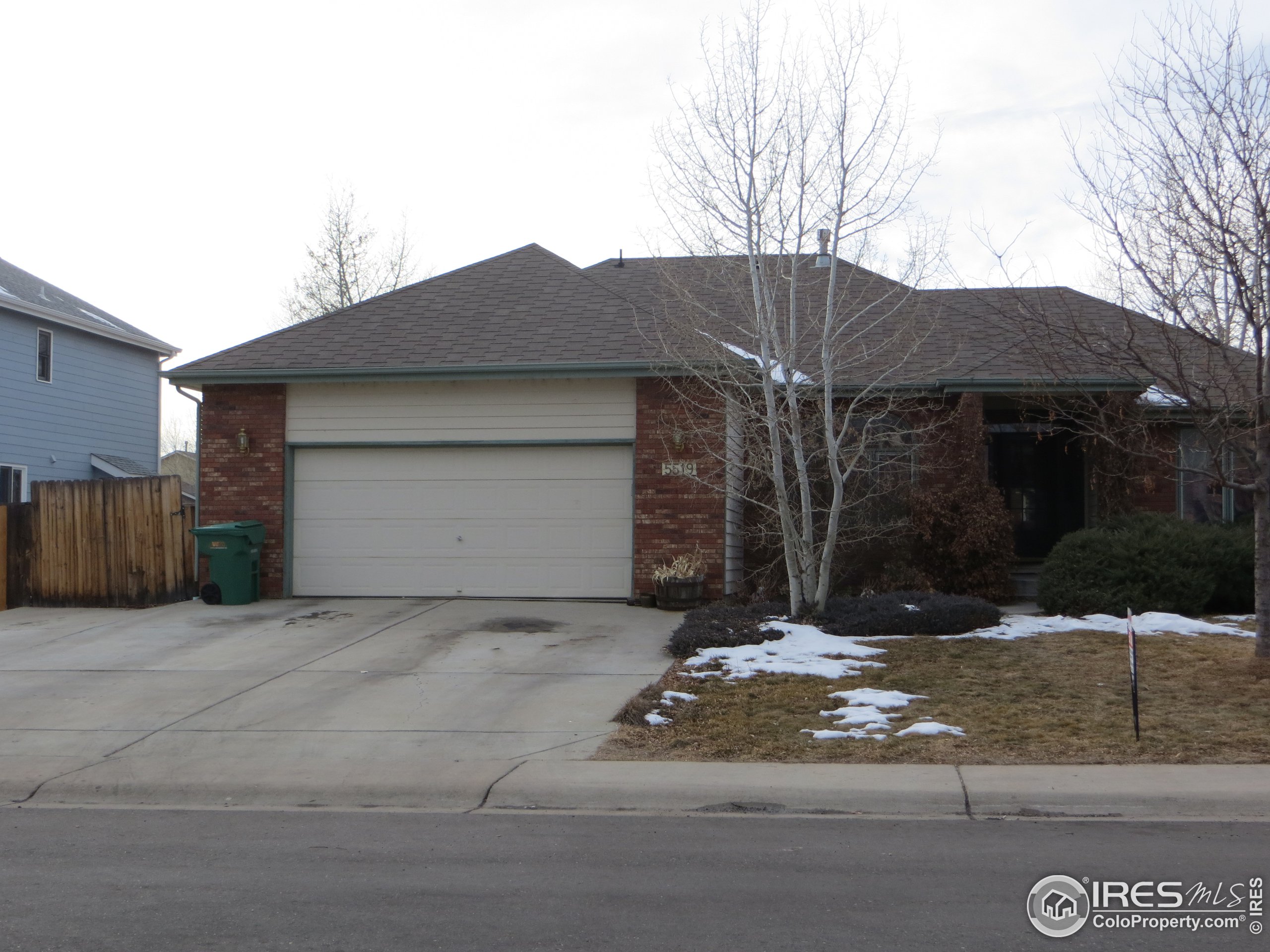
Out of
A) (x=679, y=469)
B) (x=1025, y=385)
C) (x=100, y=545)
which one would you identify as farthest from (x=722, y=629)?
(x=100, y=545)

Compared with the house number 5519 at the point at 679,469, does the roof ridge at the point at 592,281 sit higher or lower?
higher

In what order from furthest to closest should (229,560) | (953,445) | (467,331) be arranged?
(467,331), (953,445), (229,560)

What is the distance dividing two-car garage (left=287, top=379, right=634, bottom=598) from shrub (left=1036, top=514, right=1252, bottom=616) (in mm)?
5383

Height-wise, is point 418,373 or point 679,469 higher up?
point 418,373

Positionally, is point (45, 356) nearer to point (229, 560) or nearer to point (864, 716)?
point (229, 560)

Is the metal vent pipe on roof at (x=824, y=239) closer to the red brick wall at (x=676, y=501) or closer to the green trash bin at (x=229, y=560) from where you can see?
the red brick wall at (x=676, y=501)

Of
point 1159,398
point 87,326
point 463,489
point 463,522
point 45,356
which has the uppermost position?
point 87,326

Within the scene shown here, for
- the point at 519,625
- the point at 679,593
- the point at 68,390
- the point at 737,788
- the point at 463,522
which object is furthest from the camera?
the point at 68,390

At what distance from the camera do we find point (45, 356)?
2358cm

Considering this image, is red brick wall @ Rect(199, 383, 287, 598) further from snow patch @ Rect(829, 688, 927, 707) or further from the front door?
the front door

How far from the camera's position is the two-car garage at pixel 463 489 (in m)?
15.0

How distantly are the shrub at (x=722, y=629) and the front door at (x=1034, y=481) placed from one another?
5.87 metres

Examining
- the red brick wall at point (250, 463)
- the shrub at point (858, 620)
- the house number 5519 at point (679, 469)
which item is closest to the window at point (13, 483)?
the red brick wall at point (250, 463)

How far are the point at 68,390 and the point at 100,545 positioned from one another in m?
10.6
